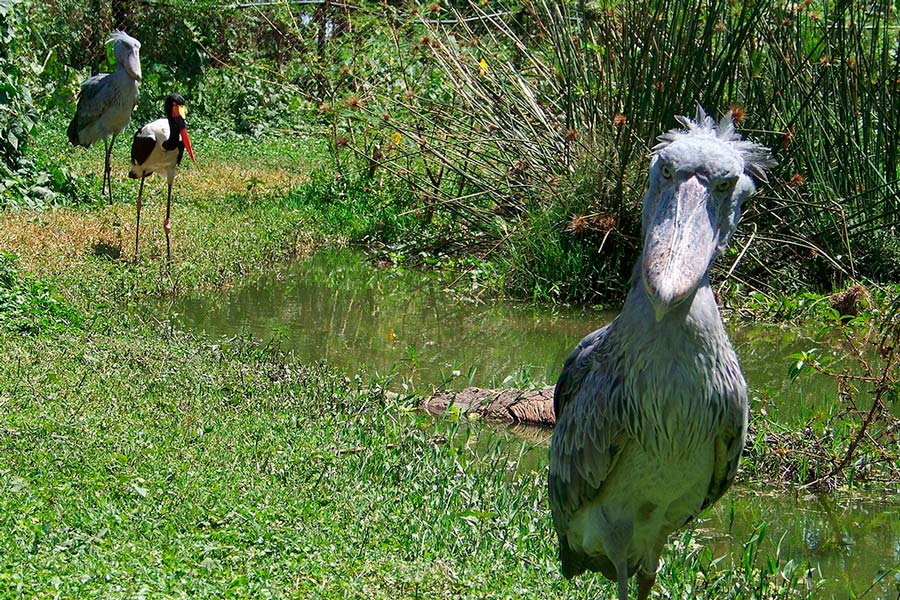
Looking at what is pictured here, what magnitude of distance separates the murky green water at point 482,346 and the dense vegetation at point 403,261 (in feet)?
0.70

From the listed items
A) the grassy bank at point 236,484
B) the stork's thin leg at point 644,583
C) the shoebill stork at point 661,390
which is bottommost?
the grassy bank at point 236,484

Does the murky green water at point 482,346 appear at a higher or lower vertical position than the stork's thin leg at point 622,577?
lower

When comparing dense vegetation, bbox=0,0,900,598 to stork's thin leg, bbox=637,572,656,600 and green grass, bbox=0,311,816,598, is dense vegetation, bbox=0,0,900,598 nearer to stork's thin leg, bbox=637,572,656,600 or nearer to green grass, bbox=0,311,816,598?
green grass, bbox=0,311,816,598

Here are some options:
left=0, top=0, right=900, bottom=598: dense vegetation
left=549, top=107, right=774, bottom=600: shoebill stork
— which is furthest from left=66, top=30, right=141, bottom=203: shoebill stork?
left=549, top=107, right=774, bottom=600: shoebill stork

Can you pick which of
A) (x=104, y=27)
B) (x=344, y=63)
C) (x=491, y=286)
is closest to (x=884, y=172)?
(x=491, y=286)

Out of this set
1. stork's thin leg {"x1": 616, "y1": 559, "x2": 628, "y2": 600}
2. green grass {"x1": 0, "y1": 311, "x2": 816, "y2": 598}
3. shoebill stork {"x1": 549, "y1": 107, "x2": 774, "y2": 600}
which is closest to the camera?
shoebill stork {"x1": 549, "y1": 107, "x2": 774, "y2": 600}

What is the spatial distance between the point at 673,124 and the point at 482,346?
213 cm

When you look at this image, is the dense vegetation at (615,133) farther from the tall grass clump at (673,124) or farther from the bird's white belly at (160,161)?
the bird's white belly at (160,161)

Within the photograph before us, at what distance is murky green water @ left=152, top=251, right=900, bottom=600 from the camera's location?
521 centimetres

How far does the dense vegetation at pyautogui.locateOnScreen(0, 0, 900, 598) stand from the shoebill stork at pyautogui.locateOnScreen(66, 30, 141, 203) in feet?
2.12

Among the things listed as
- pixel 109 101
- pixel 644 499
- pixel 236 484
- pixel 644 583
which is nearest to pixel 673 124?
pixel 236 484

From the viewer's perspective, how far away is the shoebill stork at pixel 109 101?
41.1 ft

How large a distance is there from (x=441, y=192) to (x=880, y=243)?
385cm

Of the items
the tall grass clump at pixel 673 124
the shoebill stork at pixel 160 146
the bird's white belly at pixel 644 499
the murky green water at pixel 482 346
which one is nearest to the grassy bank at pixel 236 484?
the murky green water at pixel 482 346
